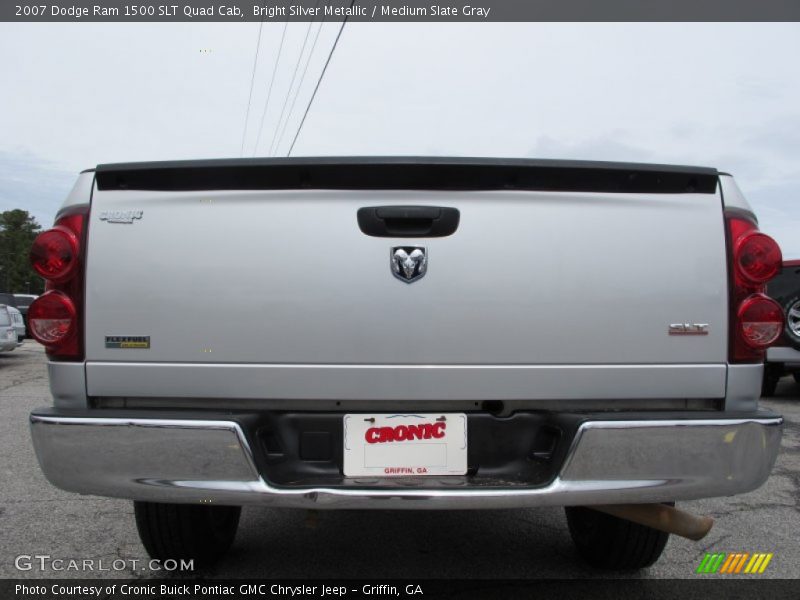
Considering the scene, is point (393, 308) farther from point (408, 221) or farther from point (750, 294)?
point (750, 294)

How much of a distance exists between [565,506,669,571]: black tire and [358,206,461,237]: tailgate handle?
60.2 inches

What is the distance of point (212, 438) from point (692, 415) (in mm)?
1416

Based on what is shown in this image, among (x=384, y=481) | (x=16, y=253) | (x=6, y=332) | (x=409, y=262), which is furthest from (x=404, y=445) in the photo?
(x=16, y=253)

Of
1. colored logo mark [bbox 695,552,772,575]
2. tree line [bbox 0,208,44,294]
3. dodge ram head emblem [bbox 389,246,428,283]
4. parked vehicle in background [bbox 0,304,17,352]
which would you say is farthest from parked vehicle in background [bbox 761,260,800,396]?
tree line [bbox 0,208,44,294]

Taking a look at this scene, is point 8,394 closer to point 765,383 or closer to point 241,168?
point 241,168

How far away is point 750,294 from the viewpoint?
7.11 ft

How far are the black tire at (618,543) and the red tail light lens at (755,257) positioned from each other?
119cm

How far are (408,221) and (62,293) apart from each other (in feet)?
3.56

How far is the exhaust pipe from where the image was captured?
7.51 ft

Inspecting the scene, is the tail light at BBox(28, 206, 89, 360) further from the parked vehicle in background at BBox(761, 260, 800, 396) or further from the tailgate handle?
the parked vehicle in background at BBox(761, 260, 800, 396)

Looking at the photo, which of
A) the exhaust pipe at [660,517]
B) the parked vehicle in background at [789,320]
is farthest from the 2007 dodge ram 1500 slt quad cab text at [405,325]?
the parked vehicle in background at [789,320]

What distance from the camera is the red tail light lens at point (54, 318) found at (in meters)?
2.15

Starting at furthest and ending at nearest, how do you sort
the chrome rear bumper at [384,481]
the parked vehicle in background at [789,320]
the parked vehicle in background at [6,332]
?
the parked vehicle in background at [6,332] → the parked vehicle in background at [789,320] → the chrome rear bumper at [384,481]

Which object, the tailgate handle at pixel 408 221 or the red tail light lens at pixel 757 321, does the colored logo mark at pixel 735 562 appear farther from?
the tailgate handle at pixel 408 221
